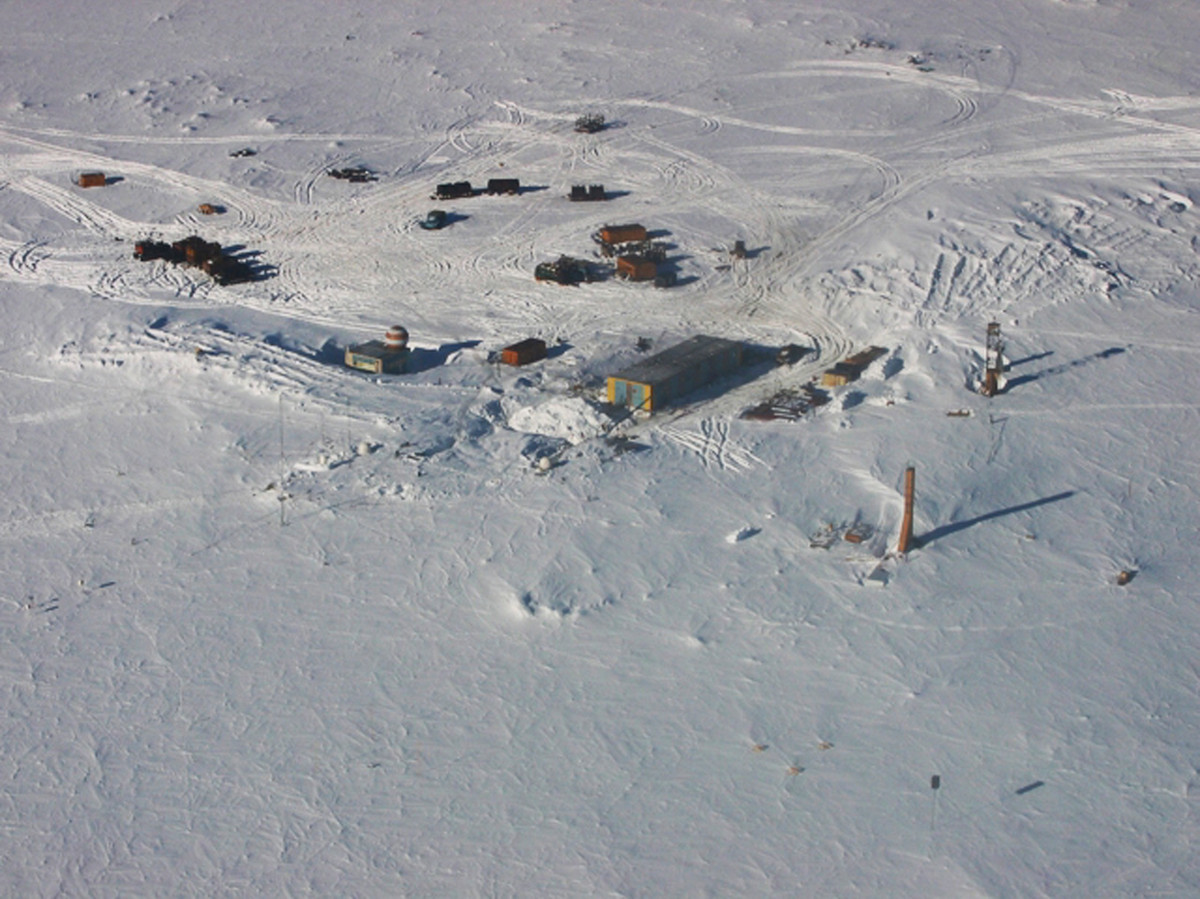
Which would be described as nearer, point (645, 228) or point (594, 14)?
point (645, 228)

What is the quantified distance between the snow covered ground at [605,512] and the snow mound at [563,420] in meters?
0.10

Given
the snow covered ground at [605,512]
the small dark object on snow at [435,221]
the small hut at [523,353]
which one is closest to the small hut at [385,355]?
the snow covered ground at [605,512]

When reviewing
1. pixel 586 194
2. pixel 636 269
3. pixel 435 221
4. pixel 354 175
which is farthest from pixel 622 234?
pixel 354 175

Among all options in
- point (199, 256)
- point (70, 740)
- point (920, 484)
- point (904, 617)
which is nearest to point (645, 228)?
point (199, 256)

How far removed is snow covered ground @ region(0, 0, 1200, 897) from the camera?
20500mm

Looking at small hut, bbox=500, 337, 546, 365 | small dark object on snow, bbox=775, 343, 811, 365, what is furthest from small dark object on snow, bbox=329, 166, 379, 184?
small dark object on snow, bbox=775, 343, 811, 365

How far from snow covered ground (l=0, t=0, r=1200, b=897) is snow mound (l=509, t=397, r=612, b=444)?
0.10 meters

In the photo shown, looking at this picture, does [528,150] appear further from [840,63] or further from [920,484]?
[920,484]

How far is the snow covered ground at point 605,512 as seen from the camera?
2050cm

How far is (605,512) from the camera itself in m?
26.3

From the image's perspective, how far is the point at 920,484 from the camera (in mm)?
26641

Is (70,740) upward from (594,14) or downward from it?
downward

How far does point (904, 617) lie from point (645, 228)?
16.7 meters

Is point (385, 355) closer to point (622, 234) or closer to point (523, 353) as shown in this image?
point (523, 353)
